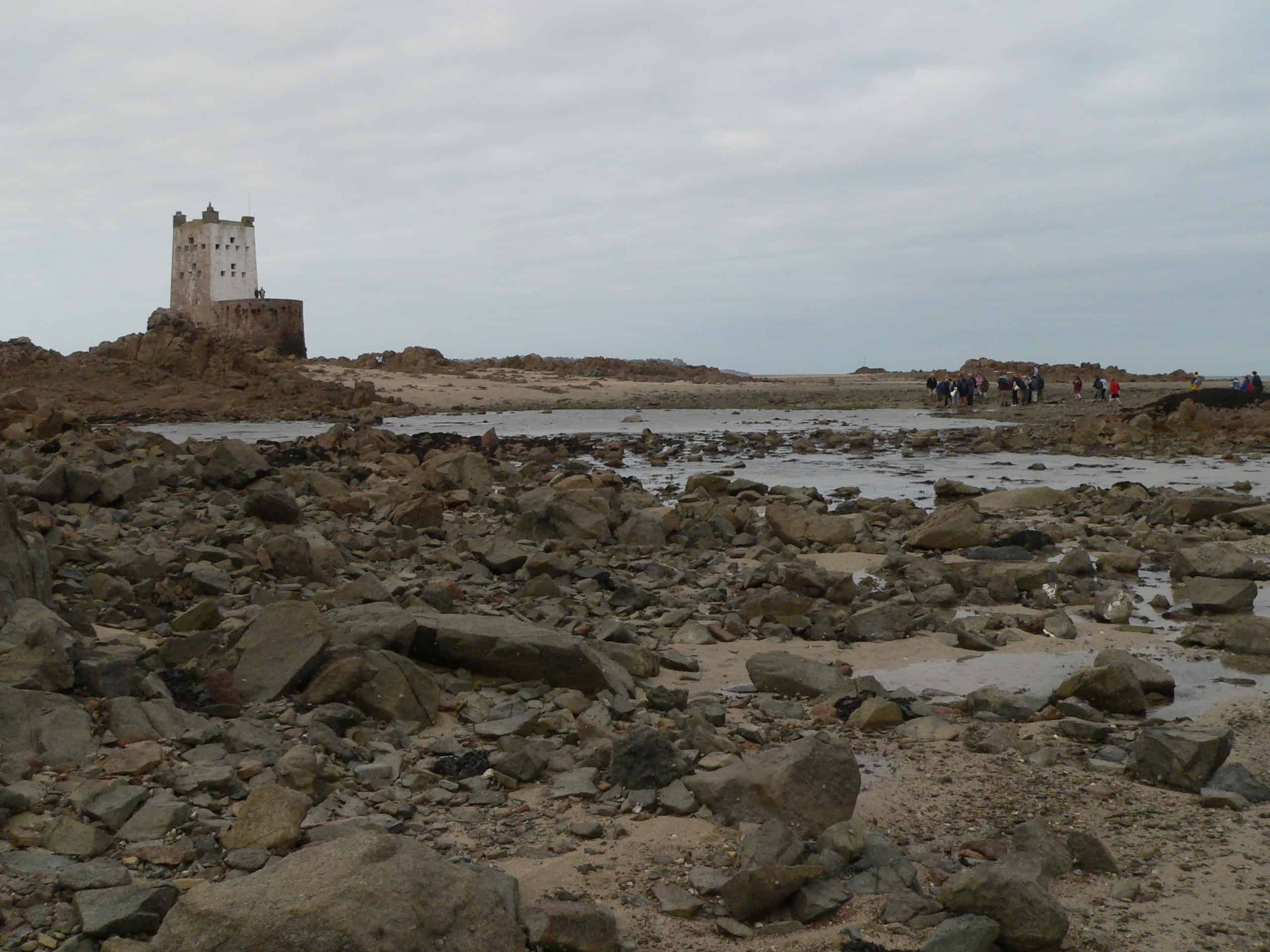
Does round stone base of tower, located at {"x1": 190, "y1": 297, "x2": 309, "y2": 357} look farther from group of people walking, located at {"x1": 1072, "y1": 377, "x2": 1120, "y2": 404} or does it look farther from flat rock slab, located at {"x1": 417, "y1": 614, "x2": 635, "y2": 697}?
flat rock slab, located at {"x1": 417, "y1": 614, "x2": 635, "y2": 697}

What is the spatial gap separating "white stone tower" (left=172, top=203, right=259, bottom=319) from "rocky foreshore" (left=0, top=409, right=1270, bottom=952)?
60.1 metres

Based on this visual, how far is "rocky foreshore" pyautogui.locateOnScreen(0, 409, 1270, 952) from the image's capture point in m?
3.72

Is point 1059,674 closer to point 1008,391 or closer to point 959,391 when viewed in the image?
point 959,391

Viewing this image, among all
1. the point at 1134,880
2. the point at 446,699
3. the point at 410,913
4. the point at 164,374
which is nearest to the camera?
the point at 410,913

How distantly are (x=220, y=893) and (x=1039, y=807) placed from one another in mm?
3341

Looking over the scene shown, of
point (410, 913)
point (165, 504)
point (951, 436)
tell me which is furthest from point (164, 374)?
point (410, 913)

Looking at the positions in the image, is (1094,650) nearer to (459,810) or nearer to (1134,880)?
(1134,880)

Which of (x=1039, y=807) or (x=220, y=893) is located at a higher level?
(x=220, y=893)

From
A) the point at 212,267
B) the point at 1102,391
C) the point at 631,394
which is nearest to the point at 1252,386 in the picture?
the point at 1102,391

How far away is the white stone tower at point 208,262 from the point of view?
221 feet

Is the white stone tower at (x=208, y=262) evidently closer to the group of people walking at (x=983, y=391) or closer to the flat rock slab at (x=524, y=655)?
the group of people walking at (x=983, y=391)

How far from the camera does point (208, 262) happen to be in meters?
67.4

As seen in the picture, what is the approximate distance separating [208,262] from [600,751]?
6821 cm

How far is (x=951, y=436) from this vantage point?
31.9 meters
